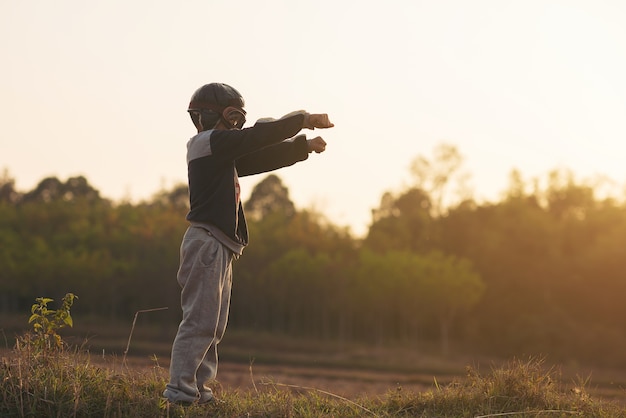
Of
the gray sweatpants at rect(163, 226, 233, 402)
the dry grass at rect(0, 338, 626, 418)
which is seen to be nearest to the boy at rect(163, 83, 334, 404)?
the gray sweatpants at rect(163, 226, 233, 402)

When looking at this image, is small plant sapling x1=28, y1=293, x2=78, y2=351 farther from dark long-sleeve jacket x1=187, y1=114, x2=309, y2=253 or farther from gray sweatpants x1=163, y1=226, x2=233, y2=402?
dark long-sleeve jacket x1=187, y1=114, x2=309, y2=253

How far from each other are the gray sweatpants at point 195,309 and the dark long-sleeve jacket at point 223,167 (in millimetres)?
94

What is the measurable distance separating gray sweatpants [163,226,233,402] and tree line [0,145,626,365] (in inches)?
1474

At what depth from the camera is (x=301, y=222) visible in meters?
51.8

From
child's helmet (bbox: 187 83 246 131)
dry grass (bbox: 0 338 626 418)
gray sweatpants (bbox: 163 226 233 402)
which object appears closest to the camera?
dry grass (bbox: 0 338 626 418)

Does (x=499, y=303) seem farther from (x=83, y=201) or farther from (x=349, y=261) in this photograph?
(x=83, y=201)

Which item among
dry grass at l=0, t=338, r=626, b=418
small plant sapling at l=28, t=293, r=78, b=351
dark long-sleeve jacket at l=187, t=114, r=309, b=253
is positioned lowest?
→ dry grass at l=0, t=338, r=626, b=418

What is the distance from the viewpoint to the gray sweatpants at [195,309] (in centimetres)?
421

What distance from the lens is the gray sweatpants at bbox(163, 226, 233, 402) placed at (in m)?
4.21

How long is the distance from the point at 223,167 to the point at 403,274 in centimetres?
3878

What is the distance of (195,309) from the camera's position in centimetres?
423

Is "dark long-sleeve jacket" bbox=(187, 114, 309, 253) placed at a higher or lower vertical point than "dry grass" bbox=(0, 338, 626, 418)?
higher

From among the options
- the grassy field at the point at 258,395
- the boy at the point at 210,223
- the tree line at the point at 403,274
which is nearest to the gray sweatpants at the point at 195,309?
the boy at the point at 210,223

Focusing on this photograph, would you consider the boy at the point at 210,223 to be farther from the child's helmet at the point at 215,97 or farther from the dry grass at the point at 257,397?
the dry grass at the point at 257,397
